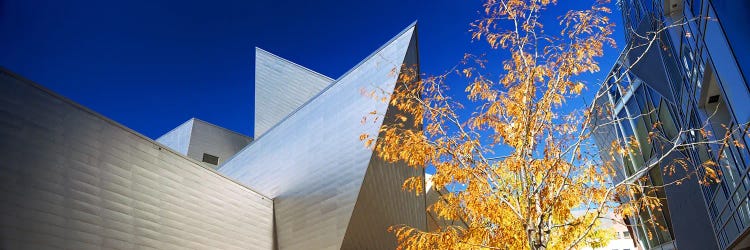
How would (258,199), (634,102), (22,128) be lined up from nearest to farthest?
(22,128), (258,199), (634,102)

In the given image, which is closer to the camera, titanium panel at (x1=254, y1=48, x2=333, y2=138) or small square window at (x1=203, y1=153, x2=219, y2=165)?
titanium panel at (x1=254, y1=48, x2=333, y2=138)

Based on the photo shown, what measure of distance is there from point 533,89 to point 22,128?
947 cm

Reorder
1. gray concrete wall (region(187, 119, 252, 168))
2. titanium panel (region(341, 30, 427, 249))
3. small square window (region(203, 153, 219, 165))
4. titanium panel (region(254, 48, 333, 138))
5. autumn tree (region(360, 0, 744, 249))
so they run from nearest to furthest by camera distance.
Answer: autumn tree (region(360, 0, 744, 249))
titanium panel (region(341, 30, 427, 249))
titanium panel (region(254, 48, 333, 138))
gray concrete wall (region(187, 119, 252, 168))
small square window (region(203, 153, 219, 165))

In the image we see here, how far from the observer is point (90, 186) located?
1115 cm

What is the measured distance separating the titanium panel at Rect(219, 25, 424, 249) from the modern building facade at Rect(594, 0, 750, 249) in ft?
23.1

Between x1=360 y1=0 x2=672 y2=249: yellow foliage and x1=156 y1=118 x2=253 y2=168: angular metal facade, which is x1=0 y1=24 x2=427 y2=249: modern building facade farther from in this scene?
x1=156 y1=118 x2=253 y2=168: angular metal facade

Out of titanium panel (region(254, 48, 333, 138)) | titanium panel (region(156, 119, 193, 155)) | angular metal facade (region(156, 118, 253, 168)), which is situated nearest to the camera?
titanium panel (region(254, 48, 333, 138))

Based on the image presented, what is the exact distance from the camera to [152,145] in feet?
43.5

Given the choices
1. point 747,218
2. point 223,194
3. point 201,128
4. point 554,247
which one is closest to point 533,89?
point 554,247

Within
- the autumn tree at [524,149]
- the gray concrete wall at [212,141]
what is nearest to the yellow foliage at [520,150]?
the autumn tree at [524,149]

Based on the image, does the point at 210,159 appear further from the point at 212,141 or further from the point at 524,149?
the point at 524,149

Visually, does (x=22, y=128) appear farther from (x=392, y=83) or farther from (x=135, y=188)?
(x=392, y=83)

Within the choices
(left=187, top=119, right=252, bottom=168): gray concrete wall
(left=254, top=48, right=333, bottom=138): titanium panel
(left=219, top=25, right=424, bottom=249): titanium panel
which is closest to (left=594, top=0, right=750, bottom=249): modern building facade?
(left=219, top=25, right=424, bottom=249): titanium panel

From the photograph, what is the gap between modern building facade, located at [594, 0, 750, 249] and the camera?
10219 millimetres
